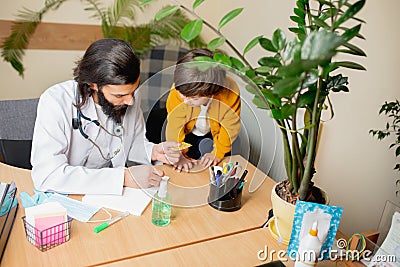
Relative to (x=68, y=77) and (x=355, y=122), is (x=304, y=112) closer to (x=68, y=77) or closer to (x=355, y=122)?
(x=355, y=122)

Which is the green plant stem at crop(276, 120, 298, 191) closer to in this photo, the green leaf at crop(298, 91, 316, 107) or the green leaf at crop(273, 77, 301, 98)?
the green leaf at crop(298, 91, 316, 107)

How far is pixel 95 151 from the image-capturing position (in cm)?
162

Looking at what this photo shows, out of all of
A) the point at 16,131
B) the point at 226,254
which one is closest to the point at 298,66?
the point at 226,254

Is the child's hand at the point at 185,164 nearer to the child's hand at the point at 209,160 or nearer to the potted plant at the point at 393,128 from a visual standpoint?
the child's hand at the point at 209,160

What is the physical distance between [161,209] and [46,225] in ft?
1.11

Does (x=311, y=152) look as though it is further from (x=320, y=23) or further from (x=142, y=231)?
(x=142, y=231)

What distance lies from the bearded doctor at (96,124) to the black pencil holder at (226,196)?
185 mm

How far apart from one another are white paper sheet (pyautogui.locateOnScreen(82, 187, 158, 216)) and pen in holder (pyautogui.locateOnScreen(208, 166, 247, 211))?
0.65ft

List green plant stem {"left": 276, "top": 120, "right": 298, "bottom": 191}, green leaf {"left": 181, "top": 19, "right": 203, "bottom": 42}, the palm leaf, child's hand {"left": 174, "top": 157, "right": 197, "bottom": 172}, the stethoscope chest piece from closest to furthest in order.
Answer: green leaf {"left": 181, "top": 19, "right": 203, "bottom": 42} → green plant stem {"left": 276, "top": 120, "right": 298, "bottom": 191} → child's hand {"left": 174, "top": 157, "right": 197, "bottom": 172} → the stethoscope chest piece → the palm leaf

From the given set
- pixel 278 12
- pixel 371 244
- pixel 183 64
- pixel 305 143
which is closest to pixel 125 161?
pixel 183 64

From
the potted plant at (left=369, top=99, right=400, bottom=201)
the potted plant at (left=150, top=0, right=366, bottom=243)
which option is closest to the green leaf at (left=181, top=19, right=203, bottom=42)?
the potted plant at (left=150, top=0, right=366, bottom=243)

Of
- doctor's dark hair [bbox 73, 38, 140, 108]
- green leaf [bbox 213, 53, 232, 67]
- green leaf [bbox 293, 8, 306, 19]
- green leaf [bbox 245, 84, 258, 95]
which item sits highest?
green leaf [bbox 293, 8, 306, 19]

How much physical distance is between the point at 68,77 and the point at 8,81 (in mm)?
414

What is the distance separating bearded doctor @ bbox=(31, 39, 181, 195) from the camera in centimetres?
138
